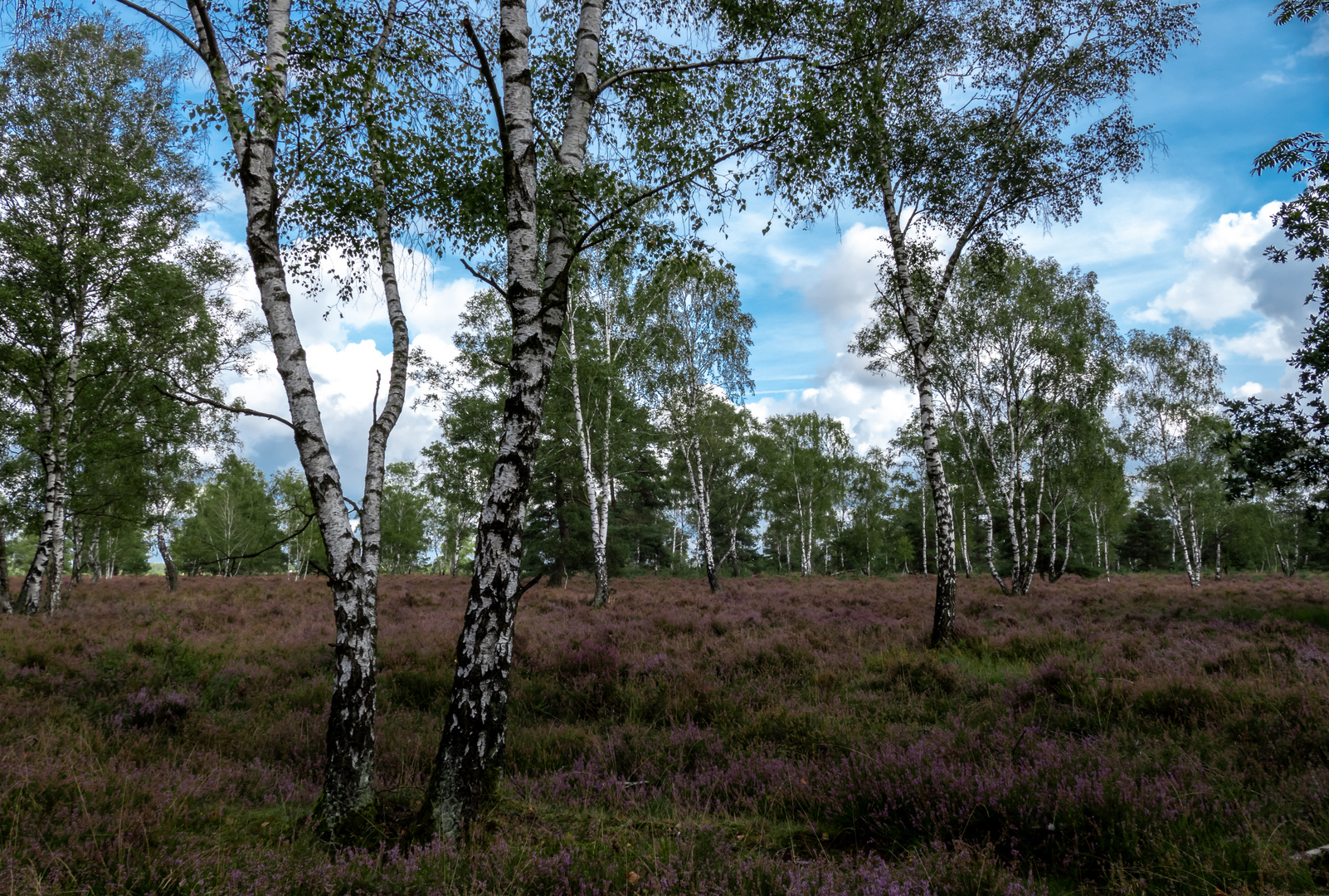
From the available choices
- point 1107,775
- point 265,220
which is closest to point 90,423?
point 265,220

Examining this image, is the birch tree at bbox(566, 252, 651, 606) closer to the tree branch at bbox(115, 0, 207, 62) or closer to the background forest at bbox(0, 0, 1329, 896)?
the background forest at bbox(0, 0, 1329, 896)

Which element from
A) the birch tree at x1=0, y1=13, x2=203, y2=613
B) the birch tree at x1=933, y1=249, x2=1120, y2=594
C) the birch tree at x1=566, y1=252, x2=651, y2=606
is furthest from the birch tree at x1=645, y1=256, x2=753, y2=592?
the birch tree at x1=0, y1=13, x2=203, y2=613

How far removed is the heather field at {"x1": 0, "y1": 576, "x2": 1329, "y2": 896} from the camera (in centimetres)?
307

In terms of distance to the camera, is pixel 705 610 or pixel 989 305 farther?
pixel 989 305

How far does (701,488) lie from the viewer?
23.6 metres

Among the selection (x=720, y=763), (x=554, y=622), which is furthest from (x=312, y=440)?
(x=554, y=622)

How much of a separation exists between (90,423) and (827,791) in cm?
1817

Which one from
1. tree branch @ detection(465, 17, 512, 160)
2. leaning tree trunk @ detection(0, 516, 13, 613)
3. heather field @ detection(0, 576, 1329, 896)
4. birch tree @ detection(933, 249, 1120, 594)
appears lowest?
heather field @ detection(0, 576, 1329, 896)

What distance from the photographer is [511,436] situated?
4.05m

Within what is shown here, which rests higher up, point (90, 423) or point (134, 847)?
point (90, 423)

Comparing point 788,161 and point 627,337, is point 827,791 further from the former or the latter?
point 627,337

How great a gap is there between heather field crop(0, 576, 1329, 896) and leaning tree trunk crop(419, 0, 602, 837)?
1.23ft

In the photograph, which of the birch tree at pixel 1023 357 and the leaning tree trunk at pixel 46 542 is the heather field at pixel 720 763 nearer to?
the leaning tree trunk at pixel 46 542

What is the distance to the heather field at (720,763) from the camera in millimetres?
3070
